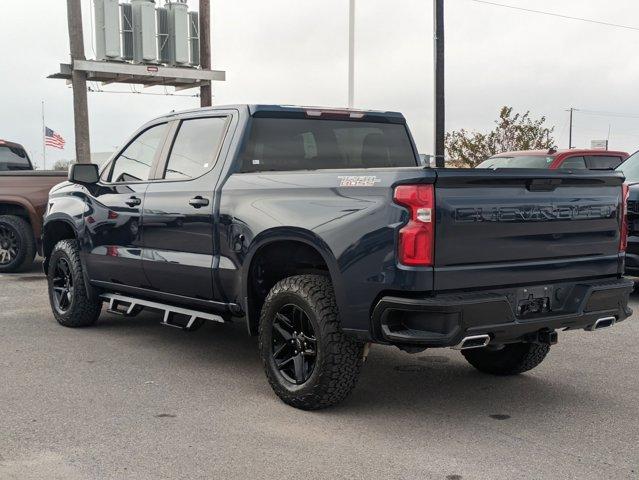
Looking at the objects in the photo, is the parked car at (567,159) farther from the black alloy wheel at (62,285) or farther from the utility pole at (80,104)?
the utility pole at (80,104)

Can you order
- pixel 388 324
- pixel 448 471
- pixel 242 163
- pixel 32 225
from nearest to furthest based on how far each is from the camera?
1. pixel 448 471
2. pixel 388 324
3. pixel 242 163
4. pixel 32 225

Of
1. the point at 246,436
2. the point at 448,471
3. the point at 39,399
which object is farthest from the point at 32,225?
the point at 448,471

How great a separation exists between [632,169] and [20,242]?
8432 millimetres

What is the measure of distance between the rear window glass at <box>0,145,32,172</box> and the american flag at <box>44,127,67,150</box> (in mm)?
19519

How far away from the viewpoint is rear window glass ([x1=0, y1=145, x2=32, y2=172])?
14219 mm

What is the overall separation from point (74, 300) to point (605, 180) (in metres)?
4.76

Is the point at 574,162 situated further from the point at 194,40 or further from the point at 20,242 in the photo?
the point at 194,40

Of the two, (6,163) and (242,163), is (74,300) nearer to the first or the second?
(242,163)

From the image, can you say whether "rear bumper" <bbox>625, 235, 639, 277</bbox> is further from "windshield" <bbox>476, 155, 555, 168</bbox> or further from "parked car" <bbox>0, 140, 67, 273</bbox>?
"parked car" <bbox>0, 140, 67, 273</bbox>

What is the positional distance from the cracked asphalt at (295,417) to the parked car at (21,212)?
194 inches

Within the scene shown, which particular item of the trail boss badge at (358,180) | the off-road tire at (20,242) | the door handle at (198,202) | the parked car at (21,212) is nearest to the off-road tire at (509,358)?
the trail boss badge at (358,180)

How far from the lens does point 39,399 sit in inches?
202

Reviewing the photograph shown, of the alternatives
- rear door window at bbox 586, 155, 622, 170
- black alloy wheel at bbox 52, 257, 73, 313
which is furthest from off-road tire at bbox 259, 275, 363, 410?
rear door window at bbox 586, 155, 622, 170

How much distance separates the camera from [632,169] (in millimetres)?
Answer: 9625
